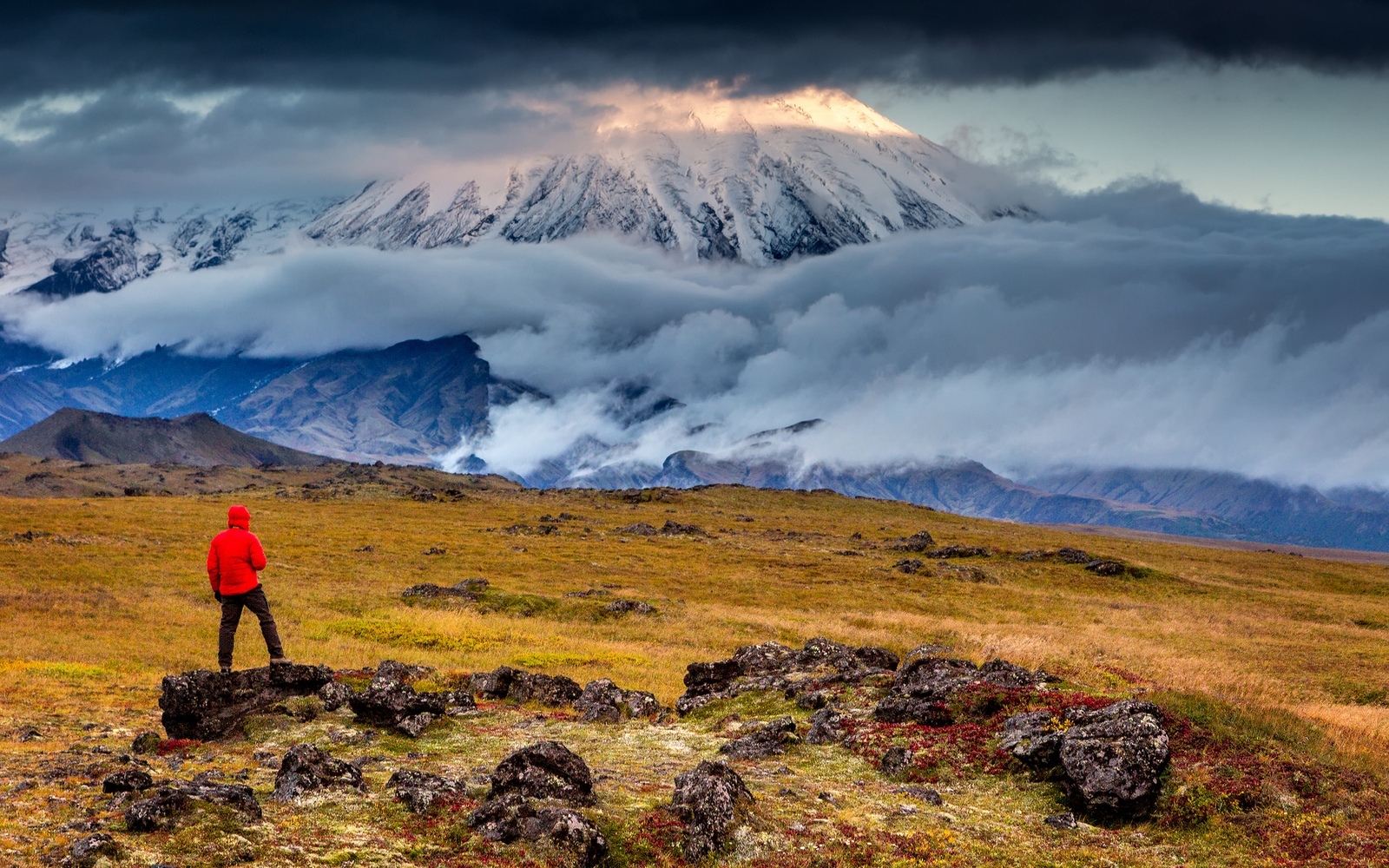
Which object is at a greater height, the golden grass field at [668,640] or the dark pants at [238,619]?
the dark pants at [238,619]

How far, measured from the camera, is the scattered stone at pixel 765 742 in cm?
2192

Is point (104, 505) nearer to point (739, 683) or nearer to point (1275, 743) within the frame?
point (739, 683)

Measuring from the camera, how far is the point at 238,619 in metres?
25.2

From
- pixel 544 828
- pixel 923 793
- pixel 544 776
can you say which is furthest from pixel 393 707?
pixel 923 793

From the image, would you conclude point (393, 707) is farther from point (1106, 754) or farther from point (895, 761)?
point (1106, 754)

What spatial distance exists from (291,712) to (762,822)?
1283cm

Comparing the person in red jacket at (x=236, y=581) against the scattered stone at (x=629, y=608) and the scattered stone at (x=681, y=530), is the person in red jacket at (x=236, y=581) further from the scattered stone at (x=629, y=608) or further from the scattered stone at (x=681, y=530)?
the scattered stone at (x=681, y=530)

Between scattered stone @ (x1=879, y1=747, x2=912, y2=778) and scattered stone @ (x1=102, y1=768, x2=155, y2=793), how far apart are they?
13914 mm

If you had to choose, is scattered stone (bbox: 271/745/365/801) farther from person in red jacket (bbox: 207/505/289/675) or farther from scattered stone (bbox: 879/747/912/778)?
scattered stone (bbox: 879/747/912/778)

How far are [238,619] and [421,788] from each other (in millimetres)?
11076

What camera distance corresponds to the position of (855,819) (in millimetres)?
16672

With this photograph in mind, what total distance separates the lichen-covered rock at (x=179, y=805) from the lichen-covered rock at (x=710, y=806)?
6686 millimetres

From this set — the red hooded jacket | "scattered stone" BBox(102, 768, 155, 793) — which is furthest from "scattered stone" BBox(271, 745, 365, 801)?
the red hooded jacket

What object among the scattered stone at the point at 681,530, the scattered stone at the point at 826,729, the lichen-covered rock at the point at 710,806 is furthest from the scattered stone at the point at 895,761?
the scattered stone at the point at 681,530
